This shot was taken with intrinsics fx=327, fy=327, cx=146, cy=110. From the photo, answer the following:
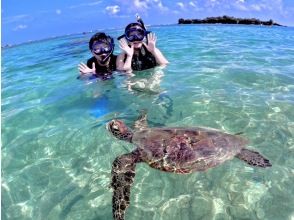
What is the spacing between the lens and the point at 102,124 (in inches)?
230

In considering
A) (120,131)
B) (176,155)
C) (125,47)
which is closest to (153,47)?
(125,47)

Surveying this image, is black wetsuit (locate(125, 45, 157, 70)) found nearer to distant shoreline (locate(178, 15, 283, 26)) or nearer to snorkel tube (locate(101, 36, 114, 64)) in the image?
snorkel tube (locate(101, 36, 114, 64))

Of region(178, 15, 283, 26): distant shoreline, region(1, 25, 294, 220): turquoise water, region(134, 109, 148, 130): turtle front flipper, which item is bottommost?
region(178, 15, 283, 26): distant shoreline

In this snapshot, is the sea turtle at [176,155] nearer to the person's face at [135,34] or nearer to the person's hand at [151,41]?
the person's face at [135,34]

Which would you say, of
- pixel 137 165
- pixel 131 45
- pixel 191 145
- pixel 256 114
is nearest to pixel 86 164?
pixel 137 165

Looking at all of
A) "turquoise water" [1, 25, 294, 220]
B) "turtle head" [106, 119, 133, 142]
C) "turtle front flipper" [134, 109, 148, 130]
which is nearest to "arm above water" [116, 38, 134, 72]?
"turquoise water" [1, 25, 294, 220]

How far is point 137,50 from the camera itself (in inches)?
352

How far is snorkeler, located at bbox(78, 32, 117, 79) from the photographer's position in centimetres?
809

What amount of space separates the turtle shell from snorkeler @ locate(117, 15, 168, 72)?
4445mm

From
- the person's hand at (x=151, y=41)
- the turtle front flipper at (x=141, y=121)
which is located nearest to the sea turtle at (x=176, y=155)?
the turtle front flipper at (x=141, y=121)

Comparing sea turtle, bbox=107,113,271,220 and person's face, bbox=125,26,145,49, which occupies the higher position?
person's face, bbox=125,26,145,49

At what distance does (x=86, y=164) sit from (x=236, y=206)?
2156 millimetres

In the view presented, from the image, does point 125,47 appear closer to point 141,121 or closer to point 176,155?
point 141,121

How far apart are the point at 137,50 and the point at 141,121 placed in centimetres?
370
